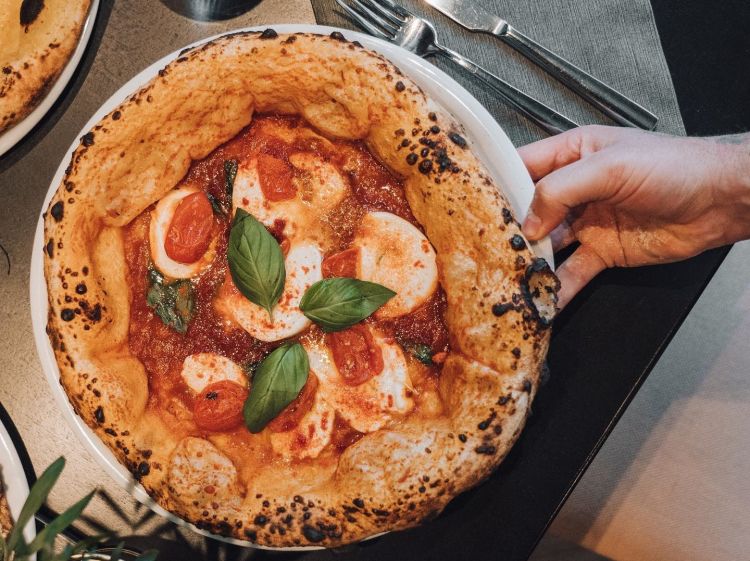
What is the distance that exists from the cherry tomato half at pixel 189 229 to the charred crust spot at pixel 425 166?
819 millimetres

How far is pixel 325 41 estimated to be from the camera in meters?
2.15

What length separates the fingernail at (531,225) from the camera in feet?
7.09

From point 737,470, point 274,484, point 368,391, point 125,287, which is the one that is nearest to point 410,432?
point 368,391

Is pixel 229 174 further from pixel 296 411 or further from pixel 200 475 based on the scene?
pixel 200 475

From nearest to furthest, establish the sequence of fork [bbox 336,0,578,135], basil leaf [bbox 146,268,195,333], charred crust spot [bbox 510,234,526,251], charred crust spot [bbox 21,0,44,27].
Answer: charred crust spot [bbox 510,234,526,251] < basil leaf [bbox 146,268,195,333] < charred crust spot [bbox 21,0,44,27] < fork [bbox 336,0,578,135]

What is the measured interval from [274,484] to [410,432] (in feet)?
1.74

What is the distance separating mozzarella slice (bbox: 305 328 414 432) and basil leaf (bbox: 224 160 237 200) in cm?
78

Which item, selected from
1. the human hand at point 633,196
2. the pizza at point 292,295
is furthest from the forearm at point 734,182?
the pizza at point 292,295

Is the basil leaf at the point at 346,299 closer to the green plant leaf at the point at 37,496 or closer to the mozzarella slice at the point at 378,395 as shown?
the mozzarella slice at the point at 378,395

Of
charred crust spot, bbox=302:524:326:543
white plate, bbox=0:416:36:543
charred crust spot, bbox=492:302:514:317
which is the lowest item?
white plate, bbox=0:416:36:543

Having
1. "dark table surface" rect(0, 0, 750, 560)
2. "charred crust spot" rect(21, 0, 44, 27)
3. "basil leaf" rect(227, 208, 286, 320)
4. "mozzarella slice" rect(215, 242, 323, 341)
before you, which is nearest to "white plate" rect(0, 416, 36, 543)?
"dark table surface" rect(0, 0, 750, 560)

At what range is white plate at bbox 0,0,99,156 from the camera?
8.23 feet

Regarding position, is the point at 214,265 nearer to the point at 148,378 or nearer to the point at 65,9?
the point at 148,378

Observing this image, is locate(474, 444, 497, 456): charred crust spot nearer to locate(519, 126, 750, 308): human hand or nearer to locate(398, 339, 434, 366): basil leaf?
locate(398, 339, 434, 366): basil leaf
